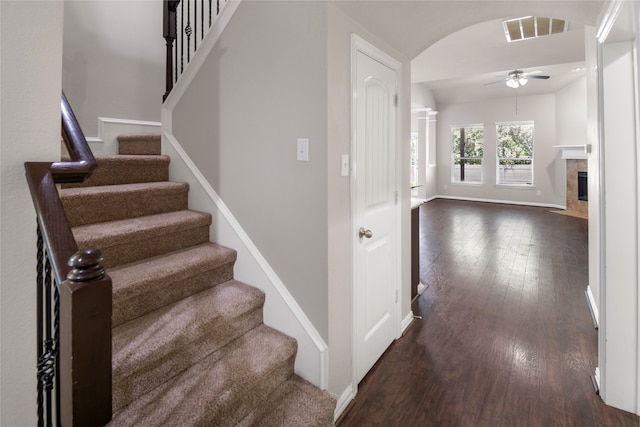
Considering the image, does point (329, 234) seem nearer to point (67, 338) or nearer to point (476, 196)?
point (67, 338)

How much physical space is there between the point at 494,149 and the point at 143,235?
1028 centimetres

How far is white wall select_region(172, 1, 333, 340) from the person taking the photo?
5.73 feet

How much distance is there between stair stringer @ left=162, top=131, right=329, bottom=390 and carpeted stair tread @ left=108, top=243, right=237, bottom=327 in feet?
0.35

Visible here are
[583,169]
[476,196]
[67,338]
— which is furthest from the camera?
[476,196]

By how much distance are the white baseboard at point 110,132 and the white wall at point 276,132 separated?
1460 mm

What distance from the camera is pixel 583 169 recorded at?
802 centimetres

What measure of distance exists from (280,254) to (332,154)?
657 mm

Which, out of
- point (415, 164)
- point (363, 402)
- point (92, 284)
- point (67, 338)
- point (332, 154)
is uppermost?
point (415, 164)

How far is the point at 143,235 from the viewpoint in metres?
1.92

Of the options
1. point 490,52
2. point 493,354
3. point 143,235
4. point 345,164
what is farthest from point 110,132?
point 490,52

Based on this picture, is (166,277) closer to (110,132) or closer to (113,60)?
(110,132)

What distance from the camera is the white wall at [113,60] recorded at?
2.98 m

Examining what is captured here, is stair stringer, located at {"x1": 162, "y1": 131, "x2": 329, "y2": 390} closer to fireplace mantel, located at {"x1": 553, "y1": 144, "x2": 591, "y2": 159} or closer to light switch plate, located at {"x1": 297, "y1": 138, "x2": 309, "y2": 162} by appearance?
light switch plate, located at {"x1": 297, "y1": 138, "x2": 309, "y2": 162}

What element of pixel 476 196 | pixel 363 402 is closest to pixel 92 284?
pixel 363 402
